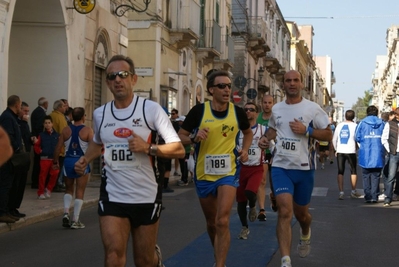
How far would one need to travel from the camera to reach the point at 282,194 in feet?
25.3

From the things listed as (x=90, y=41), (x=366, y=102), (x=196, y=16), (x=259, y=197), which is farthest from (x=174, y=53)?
(x=366, y=102)

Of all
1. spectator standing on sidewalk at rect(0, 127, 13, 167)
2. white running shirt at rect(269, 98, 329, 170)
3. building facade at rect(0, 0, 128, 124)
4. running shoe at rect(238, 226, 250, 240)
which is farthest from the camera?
building facade at rect(0, 0, 128, 124)

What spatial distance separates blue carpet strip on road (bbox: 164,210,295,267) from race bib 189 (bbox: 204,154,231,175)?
118cm

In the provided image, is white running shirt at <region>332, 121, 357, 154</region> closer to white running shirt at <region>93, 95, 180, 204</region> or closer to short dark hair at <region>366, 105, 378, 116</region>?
short dark hair at <region>366, 105, 378, 116</region>

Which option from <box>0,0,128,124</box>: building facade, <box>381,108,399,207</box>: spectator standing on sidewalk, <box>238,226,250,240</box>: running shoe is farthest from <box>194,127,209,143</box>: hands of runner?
<box>0,0,128,124</box>: building facade

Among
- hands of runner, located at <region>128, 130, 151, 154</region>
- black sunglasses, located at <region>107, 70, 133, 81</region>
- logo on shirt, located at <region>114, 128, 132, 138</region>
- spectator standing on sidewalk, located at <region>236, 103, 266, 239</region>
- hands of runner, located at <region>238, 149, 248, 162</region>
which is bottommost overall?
spectator standing on sidewalk, located at <region>236, 103, 266, 239</region>

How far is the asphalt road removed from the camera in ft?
27.2

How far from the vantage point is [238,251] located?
8.84m

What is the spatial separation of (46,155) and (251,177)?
18.4 ft

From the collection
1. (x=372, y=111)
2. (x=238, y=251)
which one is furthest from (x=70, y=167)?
(x=372, y=111)

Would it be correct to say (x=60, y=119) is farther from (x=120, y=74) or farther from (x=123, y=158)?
(x=123, y=158)

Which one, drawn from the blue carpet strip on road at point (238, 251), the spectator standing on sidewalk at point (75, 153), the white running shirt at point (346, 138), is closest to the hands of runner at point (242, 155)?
the blue carpet strip on road at point (238, 251)

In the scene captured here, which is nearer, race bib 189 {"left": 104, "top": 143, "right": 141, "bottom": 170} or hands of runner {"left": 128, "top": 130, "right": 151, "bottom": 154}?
hands of runner {"left": 128, "top": 130, "right": 151, "bottom": 154}

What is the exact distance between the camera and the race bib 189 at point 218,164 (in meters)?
7.31
